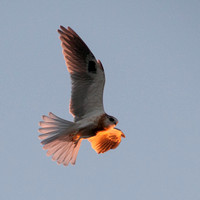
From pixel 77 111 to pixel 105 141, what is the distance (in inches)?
39.9

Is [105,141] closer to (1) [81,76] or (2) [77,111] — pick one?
(2) [77,111]

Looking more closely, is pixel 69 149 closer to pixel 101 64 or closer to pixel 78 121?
pixel 78 121

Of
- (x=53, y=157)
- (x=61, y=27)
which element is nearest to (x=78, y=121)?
(x=53, y=157)

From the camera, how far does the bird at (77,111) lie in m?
7.77

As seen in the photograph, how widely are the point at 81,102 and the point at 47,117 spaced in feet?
2.46

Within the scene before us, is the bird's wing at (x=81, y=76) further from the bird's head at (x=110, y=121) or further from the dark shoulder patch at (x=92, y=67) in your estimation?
the bird's head at (x=110, y=121)

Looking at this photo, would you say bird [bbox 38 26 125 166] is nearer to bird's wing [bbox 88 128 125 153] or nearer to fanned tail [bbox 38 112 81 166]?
fanned tail [bbox 38 112 81 166]

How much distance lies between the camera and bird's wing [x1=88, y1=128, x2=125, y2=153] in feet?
27.9

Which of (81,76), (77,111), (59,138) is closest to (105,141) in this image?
(77,111)

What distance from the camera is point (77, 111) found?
26.3 feet

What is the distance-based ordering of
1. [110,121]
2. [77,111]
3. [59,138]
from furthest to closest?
[77,111] → [59,138] → [110,121]

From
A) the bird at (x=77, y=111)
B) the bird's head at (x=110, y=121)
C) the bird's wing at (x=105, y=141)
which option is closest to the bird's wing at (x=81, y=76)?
the bird at (x=77, y=111)

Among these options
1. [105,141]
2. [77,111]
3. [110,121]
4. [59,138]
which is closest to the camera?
[110,121]

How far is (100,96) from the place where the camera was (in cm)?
798
